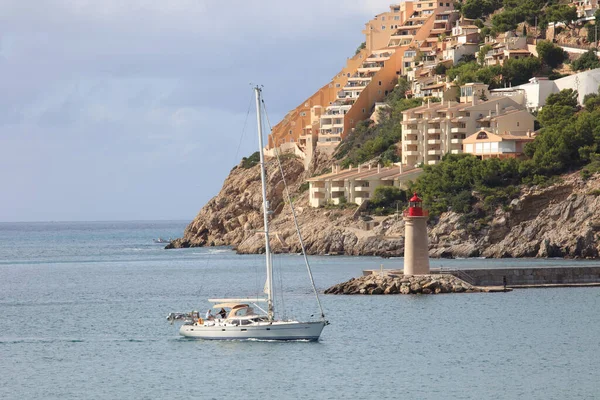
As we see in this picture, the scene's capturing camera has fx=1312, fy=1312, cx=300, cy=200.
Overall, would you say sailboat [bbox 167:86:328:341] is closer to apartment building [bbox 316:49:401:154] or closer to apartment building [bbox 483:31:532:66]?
apartment building [bbox 483:31:532:66]

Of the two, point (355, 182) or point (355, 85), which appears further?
point (355, 85)

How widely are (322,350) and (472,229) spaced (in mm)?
45277

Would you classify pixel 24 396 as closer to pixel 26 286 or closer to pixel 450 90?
pixel 26 286

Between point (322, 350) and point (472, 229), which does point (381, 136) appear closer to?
point (472, 229)

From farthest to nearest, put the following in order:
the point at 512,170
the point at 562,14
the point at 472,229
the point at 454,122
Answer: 1. the point at 562,14
2. the point at 454,122
3. the point at 512,170
4. the point at 472,229

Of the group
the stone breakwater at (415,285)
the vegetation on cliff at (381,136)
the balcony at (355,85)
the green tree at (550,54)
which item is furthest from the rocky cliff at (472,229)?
the green tree at (550,54)

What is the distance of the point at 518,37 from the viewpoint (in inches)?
4523

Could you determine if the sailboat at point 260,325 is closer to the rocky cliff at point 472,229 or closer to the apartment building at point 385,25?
the rocky cliff at point 472,229

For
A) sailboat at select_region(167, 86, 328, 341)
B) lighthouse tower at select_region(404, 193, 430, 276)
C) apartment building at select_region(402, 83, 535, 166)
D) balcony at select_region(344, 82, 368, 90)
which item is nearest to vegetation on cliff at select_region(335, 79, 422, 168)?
apartment building at select_region(402, 83, 535, 166)

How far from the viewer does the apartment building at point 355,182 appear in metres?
99.6

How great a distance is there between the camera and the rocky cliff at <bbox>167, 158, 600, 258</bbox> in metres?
81.3

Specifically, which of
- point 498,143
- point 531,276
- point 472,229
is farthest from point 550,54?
point 531,276

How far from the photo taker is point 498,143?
94750mm

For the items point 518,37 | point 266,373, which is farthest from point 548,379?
point 518,37
